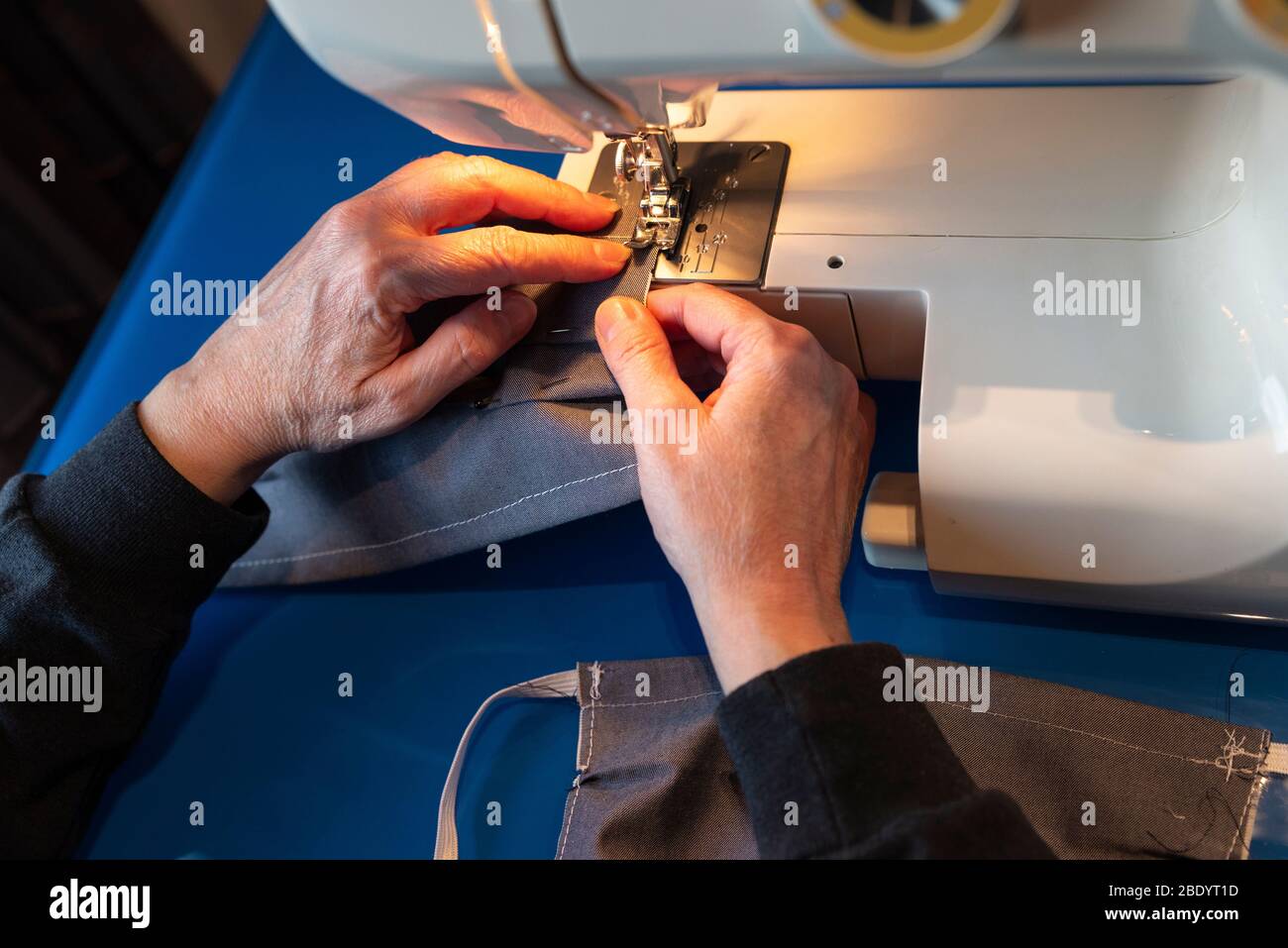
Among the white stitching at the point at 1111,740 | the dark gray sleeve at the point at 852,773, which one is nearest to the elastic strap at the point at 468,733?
the dark gray sleeve at the point at 852,773

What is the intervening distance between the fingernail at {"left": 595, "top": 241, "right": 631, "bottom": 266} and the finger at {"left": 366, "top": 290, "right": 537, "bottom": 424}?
8cm

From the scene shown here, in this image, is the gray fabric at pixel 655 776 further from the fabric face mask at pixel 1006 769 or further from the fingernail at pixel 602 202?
the fingernail at pixel 602 202

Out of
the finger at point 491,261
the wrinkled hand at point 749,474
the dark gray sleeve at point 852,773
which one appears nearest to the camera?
the dark gray sleeve at point 852,773

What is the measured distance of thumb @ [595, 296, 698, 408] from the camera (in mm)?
923

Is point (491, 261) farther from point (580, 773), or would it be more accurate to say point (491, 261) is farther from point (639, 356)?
point (580, 773)

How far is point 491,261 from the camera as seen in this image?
954mm

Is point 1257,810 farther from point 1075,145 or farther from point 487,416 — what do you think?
point 487,416

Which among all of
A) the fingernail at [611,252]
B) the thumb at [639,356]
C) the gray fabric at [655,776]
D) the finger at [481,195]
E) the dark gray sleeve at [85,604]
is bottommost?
the gray fabric at [655,776]

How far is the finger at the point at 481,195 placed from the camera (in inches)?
39.4

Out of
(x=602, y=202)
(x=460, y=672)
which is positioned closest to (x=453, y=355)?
(x=602, y=202)

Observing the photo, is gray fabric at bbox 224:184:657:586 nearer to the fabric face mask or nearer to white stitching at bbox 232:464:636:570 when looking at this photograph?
white stitching at bbox 232:464:636:570

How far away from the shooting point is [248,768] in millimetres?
1081

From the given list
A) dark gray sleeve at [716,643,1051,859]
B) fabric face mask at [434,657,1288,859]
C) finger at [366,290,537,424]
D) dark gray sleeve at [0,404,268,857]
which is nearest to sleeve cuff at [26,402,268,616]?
dark gray sleeve at [0,404,268,857]

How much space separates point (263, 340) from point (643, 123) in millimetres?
424
